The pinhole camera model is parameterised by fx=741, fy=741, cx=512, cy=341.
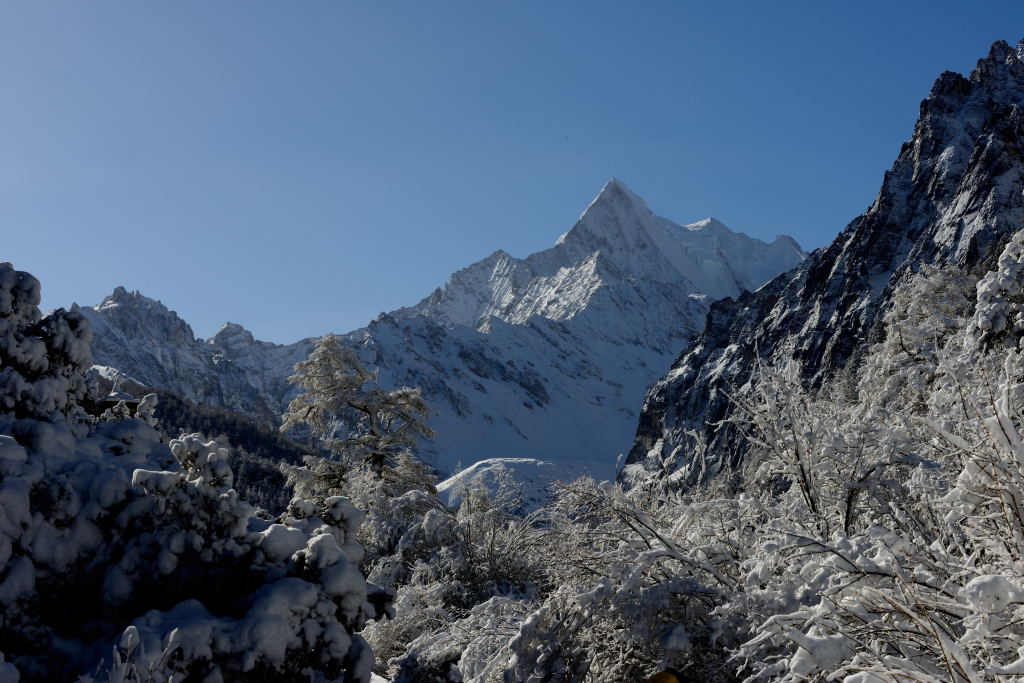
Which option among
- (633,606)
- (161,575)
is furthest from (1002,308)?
(161,575)

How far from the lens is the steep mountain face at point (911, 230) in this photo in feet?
160

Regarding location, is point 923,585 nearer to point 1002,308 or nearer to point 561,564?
point 561,564

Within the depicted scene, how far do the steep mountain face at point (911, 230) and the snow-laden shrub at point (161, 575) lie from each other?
1520 inches

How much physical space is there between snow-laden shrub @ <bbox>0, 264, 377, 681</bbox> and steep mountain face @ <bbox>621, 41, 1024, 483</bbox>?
38615 mm

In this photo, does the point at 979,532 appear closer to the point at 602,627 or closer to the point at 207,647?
the point at 602,627

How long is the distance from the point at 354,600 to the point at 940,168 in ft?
226

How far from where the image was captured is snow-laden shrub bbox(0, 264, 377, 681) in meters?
4.23

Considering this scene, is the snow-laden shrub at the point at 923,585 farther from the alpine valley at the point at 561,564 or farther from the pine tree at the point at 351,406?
the pine tree at the point at 351,406

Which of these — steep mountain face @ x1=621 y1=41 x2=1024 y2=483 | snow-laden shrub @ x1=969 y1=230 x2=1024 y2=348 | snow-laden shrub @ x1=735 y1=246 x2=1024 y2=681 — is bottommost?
snow-laden shrub @ x1=735 y1=246 x2=1024 y2=681

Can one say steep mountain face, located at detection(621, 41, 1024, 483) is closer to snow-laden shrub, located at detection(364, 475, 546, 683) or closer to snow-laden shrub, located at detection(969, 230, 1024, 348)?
snow-laden shrub, located at detection(969, 230, 1024, 348)

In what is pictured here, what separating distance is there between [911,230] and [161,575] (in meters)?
65.8

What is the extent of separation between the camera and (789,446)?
19.4 feet

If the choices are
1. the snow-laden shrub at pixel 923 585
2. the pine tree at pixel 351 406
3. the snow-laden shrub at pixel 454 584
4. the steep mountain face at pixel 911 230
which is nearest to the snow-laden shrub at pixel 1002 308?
the snow-laden shrub at pixel 454 584

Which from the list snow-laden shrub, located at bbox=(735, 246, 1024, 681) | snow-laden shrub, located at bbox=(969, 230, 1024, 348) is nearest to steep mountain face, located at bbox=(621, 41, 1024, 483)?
snow-laden shrub, located at bbox=(969, 230, 1024, 348)
